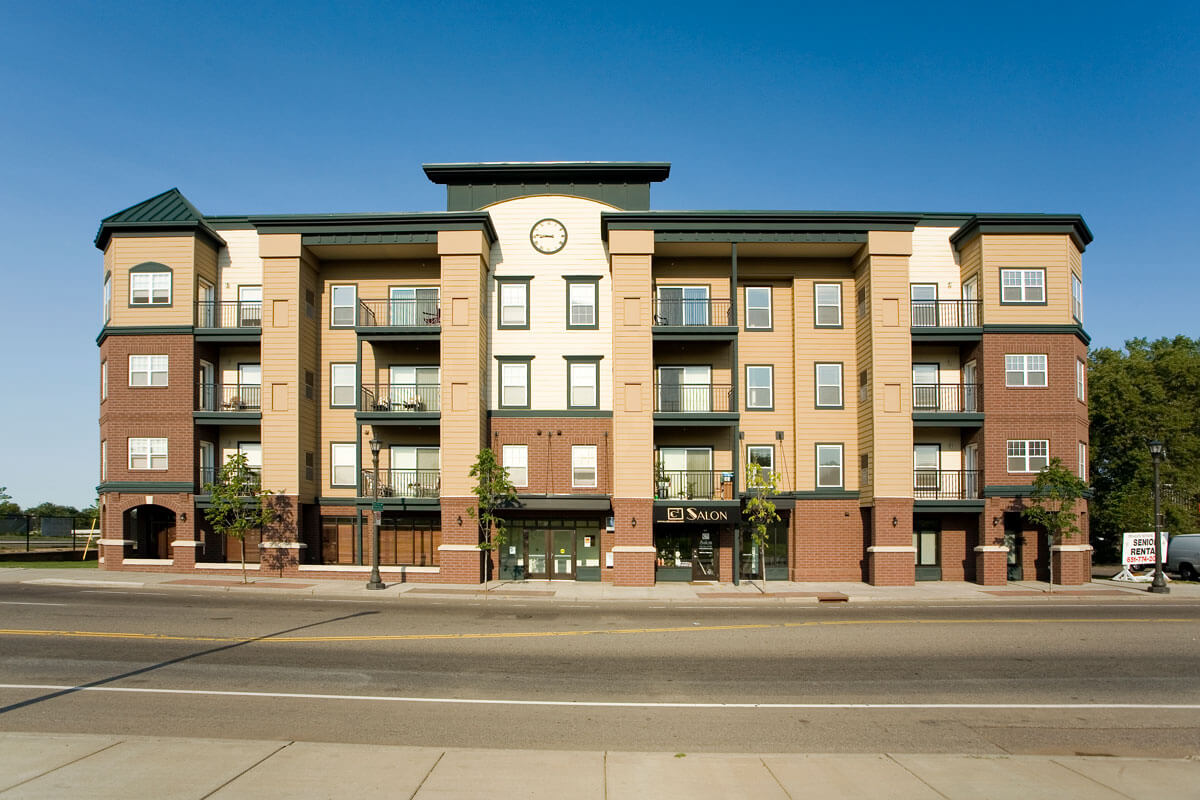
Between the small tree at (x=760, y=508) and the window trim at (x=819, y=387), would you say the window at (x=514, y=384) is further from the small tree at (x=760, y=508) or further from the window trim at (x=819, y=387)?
the window trim at (x=819, y=387)

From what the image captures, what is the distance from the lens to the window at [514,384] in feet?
116

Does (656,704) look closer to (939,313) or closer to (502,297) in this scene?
(502,297)

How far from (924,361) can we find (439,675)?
26.7 m

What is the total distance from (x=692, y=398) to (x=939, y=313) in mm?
10411

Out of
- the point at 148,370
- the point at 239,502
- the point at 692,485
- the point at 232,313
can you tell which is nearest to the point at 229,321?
the point at 232,313

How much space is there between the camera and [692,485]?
1363 inches

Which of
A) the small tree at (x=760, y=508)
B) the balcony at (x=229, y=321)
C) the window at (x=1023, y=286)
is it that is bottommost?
the small tree at (x=760, y=508)

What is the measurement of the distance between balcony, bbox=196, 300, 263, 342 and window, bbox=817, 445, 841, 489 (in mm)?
22599

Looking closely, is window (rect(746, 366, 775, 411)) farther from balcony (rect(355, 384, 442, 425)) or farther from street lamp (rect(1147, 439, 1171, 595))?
street lamp (rect(1147, 439, 1171, 595))

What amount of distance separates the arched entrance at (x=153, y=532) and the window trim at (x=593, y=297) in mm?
18275

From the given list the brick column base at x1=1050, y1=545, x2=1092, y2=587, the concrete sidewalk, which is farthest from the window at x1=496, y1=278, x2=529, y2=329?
the concrete sidewalk

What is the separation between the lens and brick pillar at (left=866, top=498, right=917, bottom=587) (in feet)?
108

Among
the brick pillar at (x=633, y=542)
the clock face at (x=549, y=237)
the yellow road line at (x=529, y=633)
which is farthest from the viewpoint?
the clock face at (x=549, y=237)

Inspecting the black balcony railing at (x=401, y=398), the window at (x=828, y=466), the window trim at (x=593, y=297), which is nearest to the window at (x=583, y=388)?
the window trim at (x=593, y=297)
